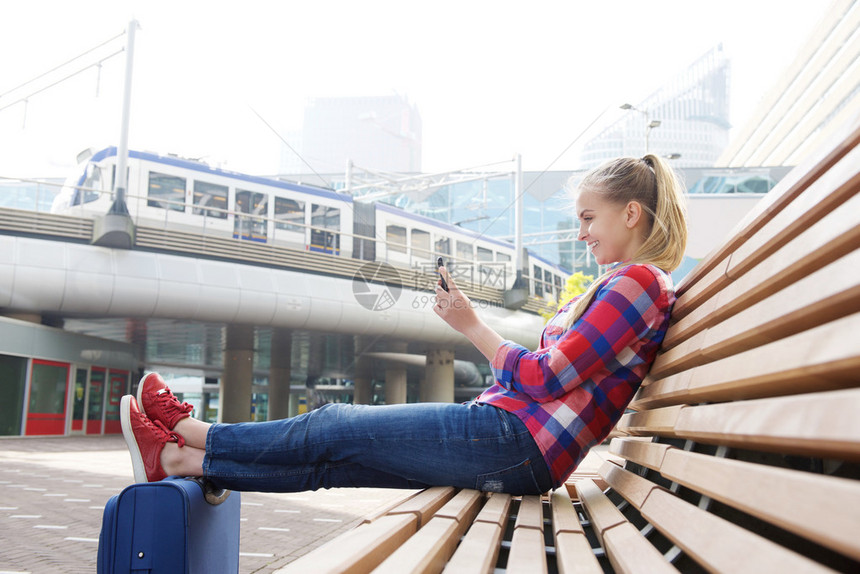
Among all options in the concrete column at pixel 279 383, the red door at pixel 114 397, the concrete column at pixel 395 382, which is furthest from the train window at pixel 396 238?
the concrete column at pixel 395 382

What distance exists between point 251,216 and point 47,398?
6.79 meters

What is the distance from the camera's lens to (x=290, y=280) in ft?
60.4

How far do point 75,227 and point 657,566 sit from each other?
1710 cm

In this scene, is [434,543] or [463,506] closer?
[434,543]

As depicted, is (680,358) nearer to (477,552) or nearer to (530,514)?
(530,514)

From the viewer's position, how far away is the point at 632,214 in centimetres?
234

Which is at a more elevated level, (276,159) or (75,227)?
(276,159)

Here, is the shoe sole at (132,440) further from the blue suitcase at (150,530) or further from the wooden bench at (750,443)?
the wooden bench at (750,443)

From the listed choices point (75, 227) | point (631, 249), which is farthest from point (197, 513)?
point (75, 227)

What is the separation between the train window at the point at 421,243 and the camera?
818 inches

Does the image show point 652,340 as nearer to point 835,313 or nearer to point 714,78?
point 835,313

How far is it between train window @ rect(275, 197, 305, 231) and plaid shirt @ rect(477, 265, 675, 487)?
1663 cm

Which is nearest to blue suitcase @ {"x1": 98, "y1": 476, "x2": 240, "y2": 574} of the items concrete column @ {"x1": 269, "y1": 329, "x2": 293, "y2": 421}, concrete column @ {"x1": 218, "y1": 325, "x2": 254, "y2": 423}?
concrete column @ {"x1": 218, "y1": 325, "x2": 254, "y2": 423}

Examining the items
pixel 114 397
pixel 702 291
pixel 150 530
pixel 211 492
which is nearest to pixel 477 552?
pixel 702 291
